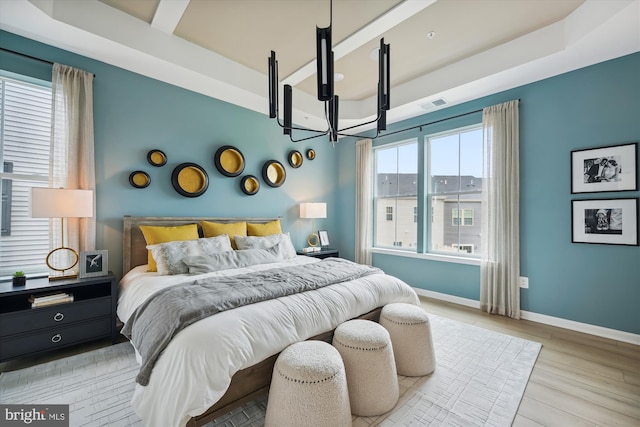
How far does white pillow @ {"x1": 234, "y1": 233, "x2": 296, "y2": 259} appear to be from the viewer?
3438 mm

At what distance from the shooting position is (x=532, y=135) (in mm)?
3271

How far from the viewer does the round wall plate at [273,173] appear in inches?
169

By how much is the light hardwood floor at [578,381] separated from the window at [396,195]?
6.30ft

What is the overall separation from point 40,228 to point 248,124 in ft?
8.80

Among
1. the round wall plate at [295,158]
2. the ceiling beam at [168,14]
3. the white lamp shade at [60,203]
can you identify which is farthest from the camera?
the round wall plate at [295,158]

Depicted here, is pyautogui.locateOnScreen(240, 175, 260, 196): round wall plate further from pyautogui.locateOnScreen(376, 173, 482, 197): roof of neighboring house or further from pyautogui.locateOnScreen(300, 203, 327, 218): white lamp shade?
pyautogui.locateOnScreen(376, 173, 482, 197): roof of neighboring house

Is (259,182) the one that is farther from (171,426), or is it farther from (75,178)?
(171,426)

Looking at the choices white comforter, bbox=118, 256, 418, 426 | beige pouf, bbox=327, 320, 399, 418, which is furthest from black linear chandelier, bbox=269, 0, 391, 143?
beige pouf, bbox=327, 320, 399, 418

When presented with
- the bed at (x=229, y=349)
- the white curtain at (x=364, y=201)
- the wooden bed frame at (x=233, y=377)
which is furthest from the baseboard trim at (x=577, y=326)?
the bed at (x=229, y=349)

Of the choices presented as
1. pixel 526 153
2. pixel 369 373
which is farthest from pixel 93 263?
pixel 526 153

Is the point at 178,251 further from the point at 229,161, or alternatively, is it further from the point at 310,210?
the point at 310,210

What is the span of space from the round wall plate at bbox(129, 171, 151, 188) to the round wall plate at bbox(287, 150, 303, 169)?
2149mm

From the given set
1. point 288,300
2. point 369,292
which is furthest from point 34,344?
point 369,292

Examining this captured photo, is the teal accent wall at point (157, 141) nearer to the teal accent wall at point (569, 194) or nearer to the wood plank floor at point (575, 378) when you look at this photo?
the wood plank floor at point (575, 378)
